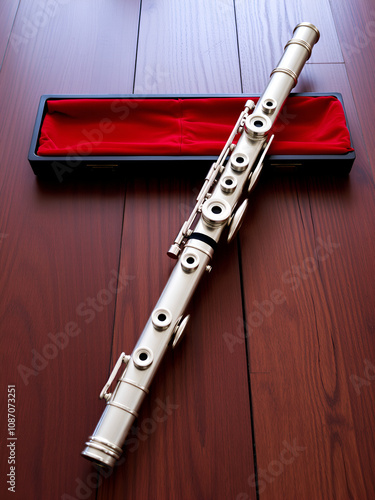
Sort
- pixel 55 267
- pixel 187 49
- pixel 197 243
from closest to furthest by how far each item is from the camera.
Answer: pixel 197 243
pixel 55 267
pixel 187 49

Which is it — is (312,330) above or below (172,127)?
below

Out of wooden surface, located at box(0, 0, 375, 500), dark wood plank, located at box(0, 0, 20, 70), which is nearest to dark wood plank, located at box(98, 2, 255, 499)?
wooden surface, located at box(0, 0, 375, 500)

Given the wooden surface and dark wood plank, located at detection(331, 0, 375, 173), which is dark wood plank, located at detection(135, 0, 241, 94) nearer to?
the wooden surface

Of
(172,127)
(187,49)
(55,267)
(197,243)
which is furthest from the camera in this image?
(187,49)

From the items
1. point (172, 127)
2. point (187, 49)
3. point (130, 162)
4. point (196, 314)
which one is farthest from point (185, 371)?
point (187, 49)

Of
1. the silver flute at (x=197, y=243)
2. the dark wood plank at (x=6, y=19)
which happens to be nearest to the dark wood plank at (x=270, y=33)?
the silver flute at (x=197, y=243)

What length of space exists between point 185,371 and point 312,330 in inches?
12.2

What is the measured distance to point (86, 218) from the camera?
1.24 m

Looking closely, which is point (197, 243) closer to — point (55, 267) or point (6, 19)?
point (55, 267)

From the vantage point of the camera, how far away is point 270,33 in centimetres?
158

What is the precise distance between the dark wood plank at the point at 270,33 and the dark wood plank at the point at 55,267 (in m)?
0.38

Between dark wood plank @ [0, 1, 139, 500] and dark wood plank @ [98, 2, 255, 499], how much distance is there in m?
0.05

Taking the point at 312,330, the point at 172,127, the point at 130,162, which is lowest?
the point at 312,330

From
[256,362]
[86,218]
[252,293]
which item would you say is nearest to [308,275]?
[252,293]
